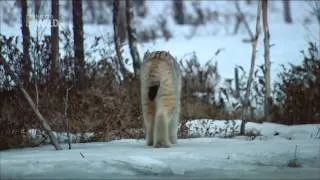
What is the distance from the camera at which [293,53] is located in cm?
2712

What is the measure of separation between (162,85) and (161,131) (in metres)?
0.64

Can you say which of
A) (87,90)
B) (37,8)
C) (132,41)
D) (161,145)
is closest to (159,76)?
(161,145)

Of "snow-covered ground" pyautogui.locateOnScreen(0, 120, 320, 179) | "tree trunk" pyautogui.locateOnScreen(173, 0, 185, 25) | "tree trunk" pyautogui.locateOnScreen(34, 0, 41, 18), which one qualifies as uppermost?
"tree trunk" pyautogui.locateOnScreen(173, 0, 185, 25)

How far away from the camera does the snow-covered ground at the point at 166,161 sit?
8.12 m

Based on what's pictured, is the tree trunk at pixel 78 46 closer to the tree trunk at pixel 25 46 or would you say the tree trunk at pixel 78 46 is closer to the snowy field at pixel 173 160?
the tree trunk at pixel 25 46

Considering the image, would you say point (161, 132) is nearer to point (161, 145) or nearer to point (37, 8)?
point (161, 145)

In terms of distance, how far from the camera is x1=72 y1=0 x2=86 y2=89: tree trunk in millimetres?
14047

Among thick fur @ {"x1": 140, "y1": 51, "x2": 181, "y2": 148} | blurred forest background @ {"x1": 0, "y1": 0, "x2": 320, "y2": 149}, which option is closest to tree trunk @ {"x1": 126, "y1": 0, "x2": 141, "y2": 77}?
blurred forest background @ {"x1": 0, "y1": 0, "x2": 320, "y2": 149}

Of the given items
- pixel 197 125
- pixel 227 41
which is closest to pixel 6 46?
pixel 197 125

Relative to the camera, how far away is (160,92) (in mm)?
9625

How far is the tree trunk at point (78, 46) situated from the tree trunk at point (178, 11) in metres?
25.3

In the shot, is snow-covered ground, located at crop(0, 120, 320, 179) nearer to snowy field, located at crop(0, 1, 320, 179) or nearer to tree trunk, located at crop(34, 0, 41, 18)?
snowy field, located at crop(0, 1, 320, 179)

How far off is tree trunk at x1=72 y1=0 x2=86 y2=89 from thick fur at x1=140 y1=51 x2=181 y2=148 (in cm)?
435

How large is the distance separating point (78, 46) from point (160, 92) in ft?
16.4
